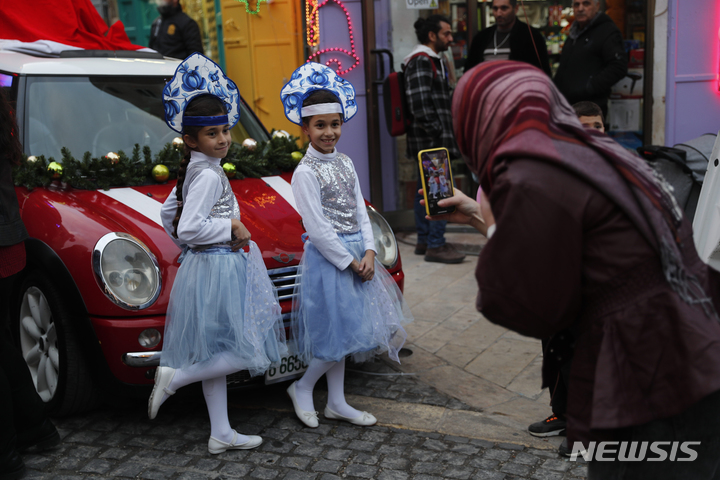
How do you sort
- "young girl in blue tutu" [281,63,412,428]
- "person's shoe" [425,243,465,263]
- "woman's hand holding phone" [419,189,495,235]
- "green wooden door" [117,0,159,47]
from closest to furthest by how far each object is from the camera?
"woman's hand holding phone" [419,189,495,235], "young girl in blue tutu" [281,63,412,428], "person's shoe" [425,243,465,263], "green wooden door" [117,0,159,47]

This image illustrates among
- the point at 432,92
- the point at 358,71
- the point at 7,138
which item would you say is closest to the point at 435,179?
the point at 7,138

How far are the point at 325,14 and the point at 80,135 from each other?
3966 millimetres

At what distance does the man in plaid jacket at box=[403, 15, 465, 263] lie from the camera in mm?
6559

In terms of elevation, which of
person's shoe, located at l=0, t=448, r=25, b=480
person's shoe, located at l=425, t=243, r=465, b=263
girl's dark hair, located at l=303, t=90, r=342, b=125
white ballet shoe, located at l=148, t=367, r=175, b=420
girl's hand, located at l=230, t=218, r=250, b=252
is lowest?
person's shoe, located at l=0, t=448, r=25, b=480

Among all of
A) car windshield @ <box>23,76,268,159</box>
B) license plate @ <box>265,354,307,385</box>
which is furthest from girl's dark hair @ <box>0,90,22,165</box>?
license plate @ <box>265,354,307,385</box>

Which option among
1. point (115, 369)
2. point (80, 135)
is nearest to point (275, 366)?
point (115, 369)

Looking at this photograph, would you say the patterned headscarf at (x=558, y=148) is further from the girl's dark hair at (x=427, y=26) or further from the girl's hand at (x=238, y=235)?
the girl's dark hair at (x=427, y=26)

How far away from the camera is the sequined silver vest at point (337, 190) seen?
3537mm

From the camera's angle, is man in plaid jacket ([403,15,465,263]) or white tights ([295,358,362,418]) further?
man in plaid jacket ([403,15,465,263])

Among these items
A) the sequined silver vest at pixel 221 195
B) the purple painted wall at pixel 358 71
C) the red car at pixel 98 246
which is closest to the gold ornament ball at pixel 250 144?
the red car at pixel 98 246

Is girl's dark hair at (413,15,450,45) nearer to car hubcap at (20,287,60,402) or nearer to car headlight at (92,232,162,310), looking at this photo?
car headlight at (92,232,162,310)

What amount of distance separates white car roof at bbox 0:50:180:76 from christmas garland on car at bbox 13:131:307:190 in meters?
0.69

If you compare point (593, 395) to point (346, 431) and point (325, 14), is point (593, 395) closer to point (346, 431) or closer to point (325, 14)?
point (346, 431)

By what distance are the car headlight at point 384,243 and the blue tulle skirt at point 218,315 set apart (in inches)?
38.0
